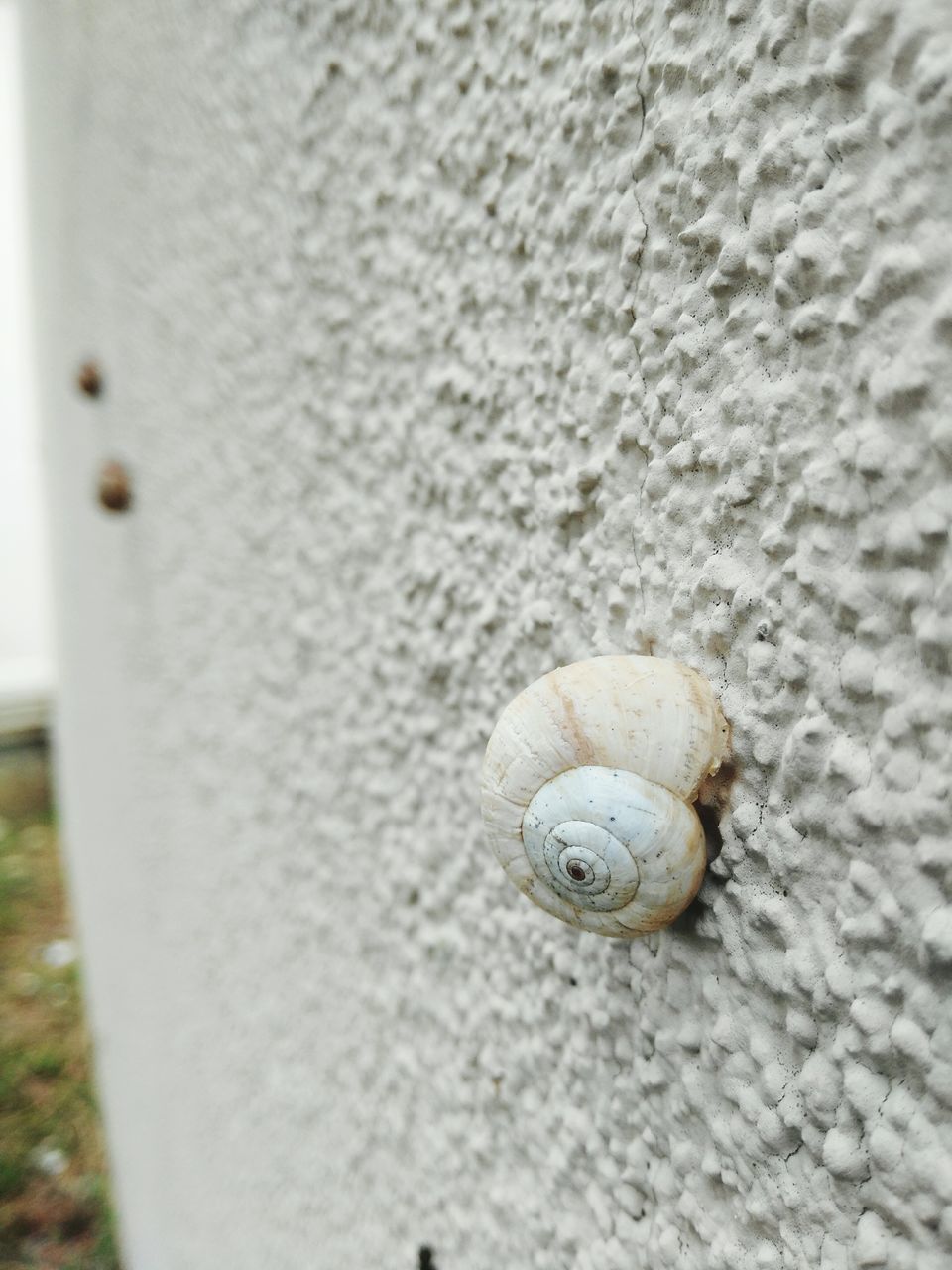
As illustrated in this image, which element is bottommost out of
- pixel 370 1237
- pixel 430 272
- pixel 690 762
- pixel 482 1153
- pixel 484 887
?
pixel 370 1237

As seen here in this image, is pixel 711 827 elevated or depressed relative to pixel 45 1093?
elevated

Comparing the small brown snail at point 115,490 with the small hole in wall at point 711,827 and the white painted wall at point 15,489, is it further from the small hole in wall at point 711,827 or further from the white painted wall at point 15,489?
the white painted wall at point 15,489

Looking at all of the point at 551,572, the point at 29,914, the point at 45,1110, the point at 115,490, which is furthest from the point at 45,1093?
the point at 551,572

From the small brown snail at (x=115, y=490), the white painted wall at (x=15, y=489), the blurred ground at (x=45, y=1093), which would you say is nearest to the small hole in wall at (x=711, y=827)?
the small brown snail at (x=115, y=490)

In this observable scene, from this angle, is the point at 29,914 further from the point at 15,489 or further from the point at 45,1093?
the point at 15,489

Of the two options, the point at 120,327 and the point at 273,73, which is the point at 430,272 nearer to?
the point at 273,73

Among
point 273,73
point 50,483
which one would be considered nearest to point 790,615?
point 273,73

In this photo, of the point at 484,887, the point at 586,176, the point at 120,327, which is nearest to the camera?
the point at 586,176
